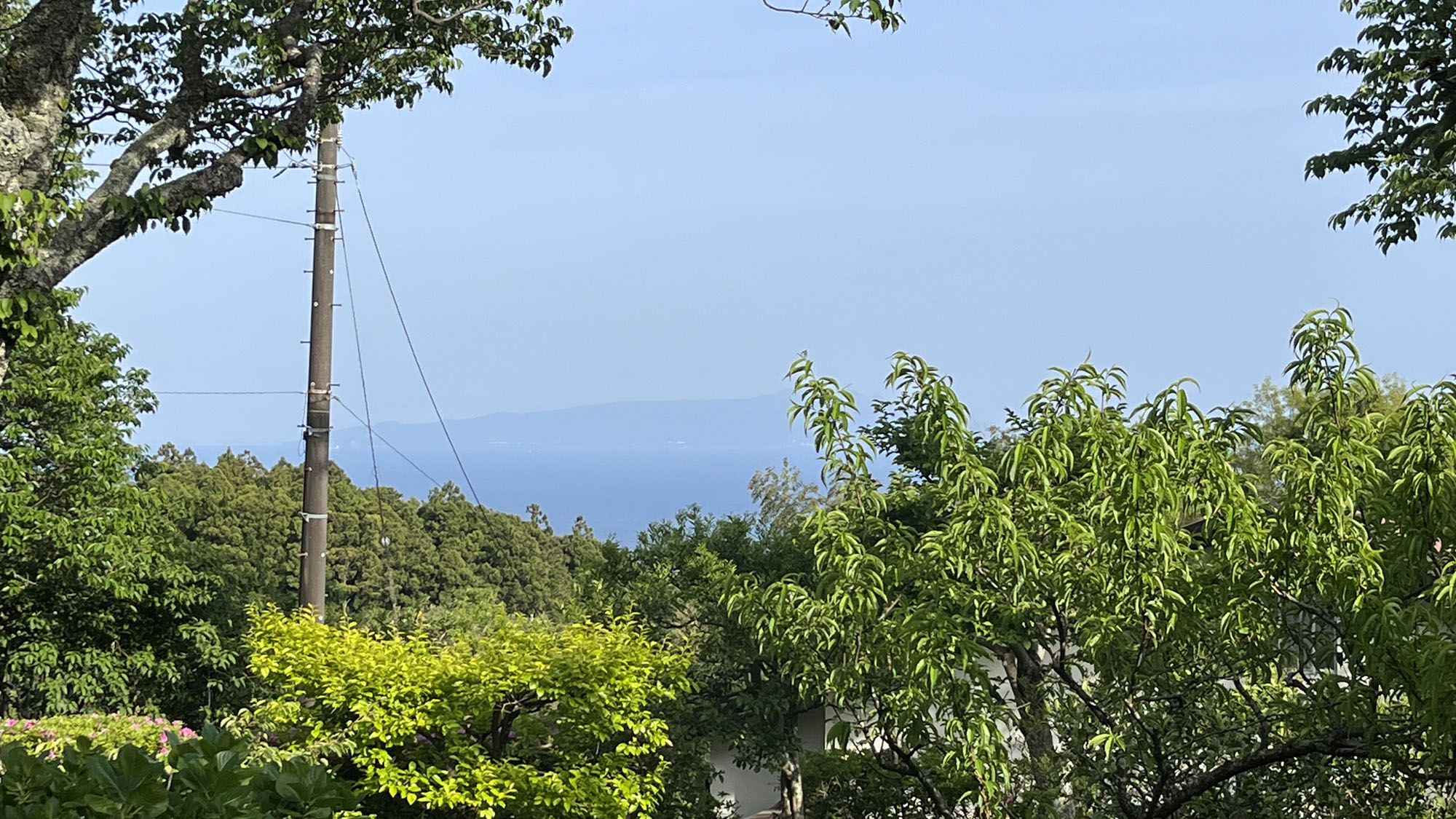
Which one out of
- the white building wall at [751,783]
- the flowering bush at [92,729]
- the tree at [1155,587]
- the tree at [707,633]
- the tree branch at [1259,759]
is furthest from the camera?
the white building wall at [751,783]

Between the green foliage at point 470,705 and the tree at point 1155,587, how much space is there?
3162 mm

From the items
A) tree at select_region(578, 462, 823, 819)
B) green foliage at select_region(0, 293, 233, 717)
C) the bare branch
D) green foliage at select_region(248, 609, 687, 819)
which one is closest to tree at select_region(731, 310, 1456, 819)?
the bare branch

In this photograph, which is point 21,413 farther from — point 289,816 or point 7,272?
point 289,816

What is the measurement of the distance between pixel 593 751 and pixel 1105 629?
16.1 feet

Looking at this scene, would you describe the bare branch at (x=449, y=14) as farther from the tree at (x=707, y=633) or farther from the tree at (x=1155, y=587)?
the tree at (x=707, y=633)

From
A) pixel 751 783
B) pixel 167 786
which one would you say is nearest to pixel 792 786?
pixel 751 783

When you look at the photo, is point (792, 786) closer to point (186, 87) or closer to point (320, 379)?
point (320, 379)

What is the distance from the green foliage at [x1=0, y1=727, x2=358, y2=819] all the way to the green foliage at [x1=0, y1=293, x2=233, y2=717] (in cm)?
901

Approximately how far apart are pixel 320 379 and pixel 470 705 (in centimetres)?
293

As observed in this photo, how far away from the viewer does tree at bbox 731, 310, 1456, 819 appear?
3680 mm

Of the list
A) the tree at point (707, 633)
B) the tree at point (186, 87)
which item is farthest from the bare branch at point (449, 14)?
the tree at point (707, 633)

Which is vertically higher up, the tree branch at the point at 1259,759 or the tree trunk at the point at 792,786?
the tree branch at the point at 1259,759

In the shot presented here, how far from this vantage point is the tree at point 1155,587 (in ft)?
12.1

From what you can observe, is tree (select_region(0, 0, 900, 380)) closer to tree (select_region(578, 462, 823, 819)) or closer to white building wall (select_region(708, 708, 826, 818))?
tree (select_region(578, 462, 823, 819))
